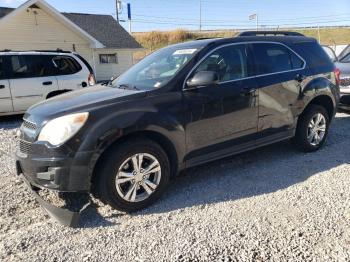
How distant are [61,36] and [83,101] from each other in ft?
62.2

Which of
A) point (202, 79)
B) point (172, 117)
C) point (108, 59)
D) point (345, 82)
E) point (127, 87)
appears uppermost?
point (202, 79)

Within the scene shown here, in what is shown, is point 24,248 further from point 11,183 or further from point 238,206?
point 238,206

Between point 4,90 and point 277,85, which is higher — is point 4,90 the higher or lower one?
the lower one

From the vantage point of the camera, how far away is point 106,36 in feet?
84.2

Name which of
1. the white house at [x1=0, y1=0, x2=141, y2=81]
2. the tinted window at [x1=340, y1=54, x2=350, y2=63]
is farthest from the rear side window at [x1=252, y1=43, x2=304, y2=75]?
the white house at [x1=0, y1=0, x2=141, y2=81]

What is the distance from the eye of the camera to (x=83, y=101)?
4.08 m

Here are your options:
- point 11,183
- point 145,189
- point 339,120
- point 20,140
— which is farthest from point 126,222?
point 339,120

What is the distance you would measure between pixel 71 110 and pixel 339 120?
6.45 metres

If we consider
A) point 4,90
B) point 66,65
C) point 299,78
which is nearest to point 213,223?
point 299,78

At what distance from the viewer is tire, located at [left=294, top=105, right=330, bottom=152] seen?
224 inches

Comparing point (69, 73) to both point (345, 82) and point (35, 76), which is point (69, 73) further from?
point (345, 82)

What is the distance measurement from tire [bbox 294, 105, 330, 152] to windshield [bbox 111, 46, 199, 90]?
2.15 meters

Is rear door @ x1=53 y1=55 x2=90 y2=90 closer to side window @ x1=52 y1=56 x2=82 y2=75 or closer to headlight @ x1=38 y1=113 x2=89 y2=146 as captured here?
side window @ x1=52 y1=56 x2=82 y2=75

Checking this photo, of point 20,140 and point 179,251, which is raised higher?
point 20,140
